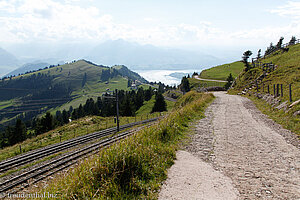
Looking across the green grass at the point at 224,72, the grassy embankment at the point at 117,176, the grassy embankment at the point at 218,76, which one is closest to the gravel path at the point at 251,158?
the grassy embankment at the point at 117,176

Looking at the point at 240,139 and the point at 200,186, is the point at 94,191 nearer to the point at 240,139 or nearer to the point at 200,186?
the point at 200,186

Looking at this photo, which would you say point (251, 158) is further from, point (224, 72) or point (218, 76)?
point (224, 72)

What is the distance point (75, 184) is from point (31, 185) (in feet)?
46.6

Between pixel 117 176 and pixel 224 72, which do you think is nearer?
pixel 117 176

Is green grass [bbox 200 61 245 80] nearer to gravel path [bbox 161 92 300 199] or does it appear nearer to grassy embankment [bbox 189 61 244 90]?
grassy embankment [bbox 189 61 244 90]

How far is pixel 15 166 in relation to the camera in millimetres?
21594

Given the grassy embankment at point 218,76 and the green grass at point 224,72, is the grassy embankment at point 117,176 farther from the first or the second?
the green grass at point 224,72

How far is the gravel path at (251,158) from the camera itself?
16.3 feet

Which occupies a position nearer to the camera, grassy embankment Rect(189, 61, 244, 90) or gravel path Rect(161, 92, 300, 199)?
gravel path Rect(161, 92, 300, 199)

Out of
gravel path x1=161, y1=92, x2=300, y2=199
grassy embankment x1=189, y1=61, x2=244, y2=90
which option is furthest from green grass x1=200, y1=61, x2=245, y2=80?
gravel path x1=161, y1=92, x2=300, y2=199

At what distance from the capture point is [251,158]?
277 inches

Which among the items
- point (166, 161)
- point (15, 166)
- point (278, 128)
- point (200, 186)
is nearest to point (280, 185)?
point (200, 186)

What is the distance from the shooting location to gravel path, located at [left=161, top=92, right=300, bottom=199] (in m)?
4.96

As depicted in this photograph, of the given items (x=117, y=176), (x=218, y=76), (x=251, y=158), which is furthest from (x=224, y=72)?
(x=117, y=176)
